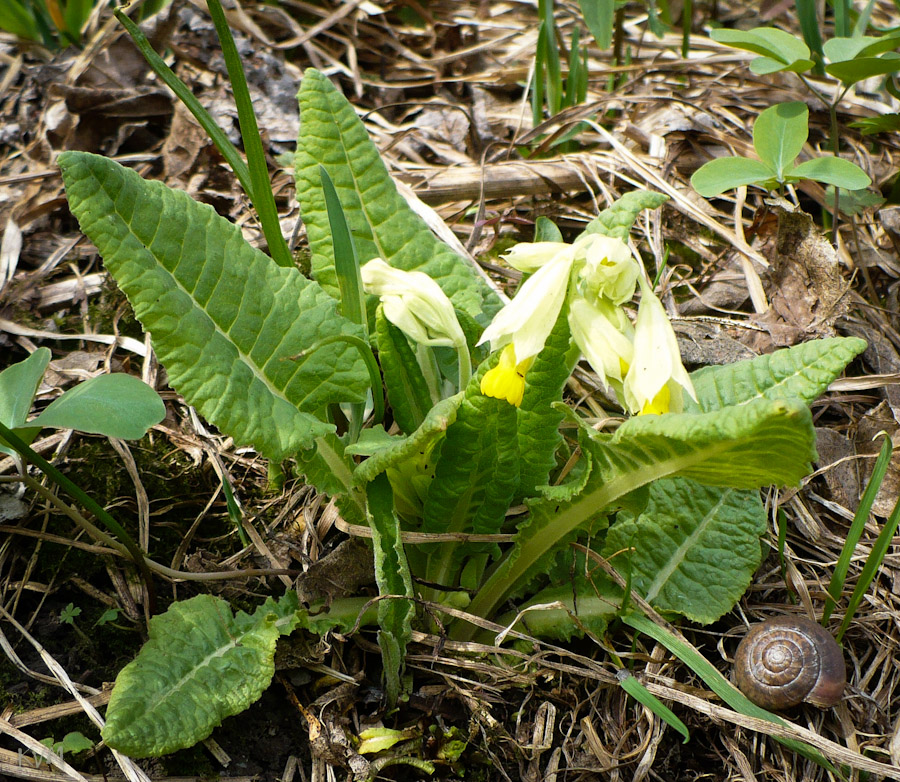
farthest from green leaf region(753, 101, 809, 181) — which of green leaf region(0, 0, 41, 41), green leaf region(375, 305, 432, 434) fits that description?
green leaf region(0, 0, 41, 41)

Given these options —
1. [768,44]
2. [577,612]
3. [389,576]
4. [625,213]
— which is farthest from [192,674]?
[768,44]

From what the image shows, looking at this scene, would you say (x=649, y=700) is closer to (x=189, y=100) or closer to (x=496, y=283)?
(x=496, y=283)

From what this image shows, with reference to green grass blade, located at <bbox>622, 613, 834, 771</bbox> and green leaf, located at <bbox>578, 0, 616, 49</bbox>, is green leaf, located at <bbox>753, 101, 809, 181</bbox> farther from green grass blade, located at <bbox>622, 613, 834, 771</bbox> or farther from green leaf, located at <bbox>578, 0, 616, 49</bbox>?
green grass blade, located at <bbox>622, 613, 834, 771</bbox>

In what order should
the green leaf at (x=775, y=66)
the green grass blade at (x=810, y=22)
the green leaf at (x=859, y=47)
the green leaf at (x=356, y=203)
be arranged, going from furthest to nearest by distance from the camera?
1. the green grass blade at (x=810, y=22)
2. the green leaf at (x=775, y=66)
3. the green leaf at (x=859, y=47)
4. the green leaf at (x=356, y=203)

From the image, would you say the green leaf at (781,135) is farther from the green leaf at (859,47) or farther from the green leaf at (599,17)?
the green leaf at (599,17)

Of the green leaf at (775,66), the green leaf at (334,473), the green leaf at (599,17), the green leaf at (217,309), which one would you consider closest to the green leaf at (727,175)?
the green leaf at (775,66)
